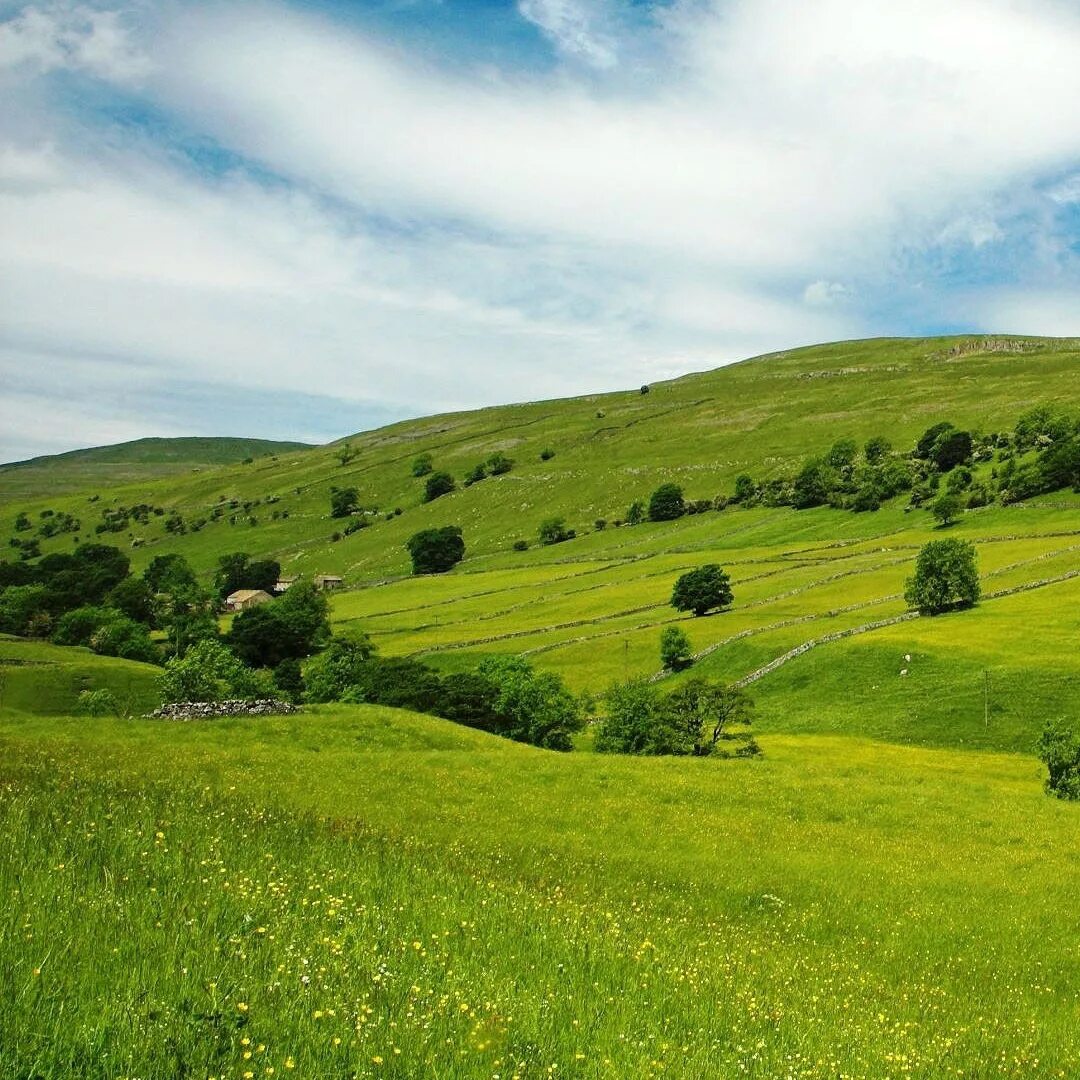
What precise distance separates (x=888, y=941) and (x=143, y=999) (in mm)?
16461

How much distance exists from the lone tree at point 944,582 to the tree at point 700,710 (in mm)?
49351

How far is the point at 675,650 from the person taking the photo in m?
95.8

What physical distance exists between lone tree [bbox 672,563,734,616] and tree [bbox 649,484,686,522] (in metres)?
74.6

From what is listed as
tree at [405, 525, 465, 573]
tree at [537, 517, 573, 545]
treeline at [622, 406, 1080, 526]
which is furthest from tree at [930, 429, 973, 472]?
tree at [405, 525, 465, 573]

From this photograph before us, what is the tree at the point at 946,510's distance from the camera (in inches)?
5571

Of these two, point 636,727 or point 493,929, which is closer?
point 493,929

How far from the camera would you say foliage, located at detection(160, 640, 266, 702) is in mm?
81500

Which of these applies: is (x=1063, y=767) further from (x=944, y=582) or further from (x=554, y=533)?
(x=554, y=533)

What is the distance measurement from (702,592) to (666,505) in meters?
79.6

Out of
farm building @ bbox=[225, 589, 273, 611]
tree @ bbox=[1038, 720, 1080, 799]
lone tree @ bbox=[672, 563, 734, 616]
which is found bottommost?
tree @ bbox=[1038, 720, 1080, 799]

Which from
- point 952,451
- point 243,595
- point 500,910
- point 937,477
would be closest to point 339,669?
point 500,910

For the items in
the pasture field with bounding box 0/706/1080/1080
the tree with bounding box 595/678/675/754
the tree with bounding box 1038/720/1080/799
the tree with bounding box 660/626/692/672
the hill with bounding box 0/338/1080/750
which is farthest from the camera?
the tree with bounding box 660/626/692/672

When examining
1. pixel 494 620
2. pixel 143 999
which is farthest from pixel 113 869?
pixel 494 620

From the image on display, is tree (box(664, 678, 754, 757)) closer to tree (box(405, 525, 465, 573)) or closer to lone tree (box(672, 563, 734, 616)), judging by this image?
lone tree (box(672, 563, 734, 616))
